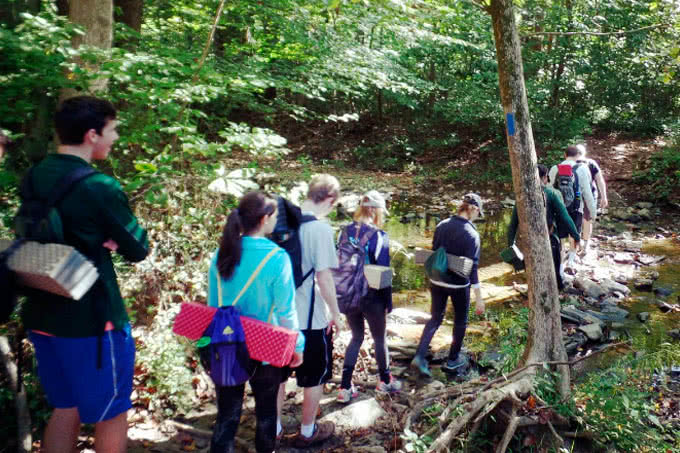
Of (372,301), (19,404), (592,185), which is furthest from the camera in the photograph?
(592,185)

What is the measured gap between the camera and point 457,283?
16.4 feet

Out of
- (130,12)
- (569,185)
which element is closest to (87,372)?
(130,12)

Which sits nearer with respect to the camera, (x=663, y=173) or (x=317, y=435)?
(x=317, y=435)

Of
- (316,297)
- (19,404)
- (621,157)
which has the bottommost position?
(19,404)

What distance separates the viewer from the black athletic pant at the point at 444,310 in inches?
199

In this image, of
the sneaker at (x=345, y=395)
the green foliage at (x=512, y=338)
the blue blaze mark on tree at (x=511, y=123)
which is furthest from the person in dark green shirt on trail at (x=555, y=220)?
the sneaker at (x=345, y=395)

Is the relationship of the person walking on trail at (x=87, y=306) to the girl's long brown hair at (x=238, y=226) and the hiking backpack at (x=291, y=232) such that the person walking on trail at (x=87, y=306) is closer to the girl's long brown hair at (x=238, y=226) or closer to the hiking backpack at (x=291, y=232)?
the girl's long brown hair at (x=238, y=226)

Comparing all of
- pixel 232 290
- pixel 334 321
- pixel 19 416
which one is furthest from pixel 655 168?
pixel 19 416

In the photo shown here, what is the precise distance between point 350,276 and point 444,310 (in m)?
1.54

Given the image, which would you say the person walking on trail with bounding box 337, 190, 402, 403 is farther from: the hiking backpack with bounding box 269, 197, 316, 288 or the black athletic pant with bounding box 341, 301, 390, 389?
the hiking backpack with bounding box 269, 197, 316, 288

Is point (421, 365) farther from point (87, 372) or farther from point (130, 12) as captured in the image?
point (130, 12)

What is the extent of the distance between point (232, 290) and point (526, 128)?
8.82 feet

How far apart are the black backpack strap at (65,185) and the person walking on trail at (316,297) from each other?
1.42m

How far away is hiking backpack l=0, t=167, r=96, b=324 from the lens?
228 centimetres
